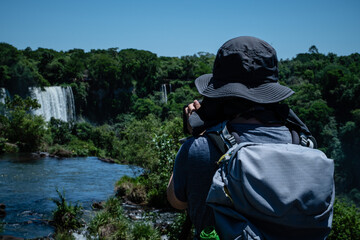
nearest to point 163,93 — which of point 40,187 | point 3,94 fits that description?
point 3,94

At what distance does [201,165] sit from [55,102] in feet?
114

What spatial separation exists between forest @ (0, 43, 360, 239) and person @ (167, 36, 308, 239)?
10841mm

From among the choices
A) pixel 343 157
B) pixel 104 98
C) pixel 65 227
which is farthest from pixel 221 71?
pixel 104 98

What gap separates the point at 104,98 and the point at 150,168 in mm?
35556

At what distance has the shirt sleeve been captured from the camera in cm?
123

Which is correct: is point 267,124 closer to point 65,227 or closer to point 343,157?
point 65,227

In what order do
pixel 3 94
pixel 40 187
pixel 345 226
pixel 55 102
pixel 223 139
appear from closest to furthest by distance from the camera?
pixel 223 139
pixel 345 226
pixel 40 187
pixel 3 94
pixel 55 102

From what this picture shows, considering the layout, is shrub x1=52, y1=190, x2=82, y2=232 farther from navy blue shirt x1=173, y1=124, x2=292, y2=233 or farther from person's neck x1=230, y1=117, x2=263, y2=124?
person's neck x1=230, y1=117, x2=263, y2=124

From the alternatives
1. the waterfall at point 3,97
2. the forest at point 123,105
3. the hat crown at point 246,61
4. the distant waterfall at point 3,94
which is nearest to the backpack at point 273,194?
the hat crown at point 246,61

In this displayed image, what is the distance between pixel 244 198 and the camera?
1036mm

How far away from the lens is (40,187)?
569 inches

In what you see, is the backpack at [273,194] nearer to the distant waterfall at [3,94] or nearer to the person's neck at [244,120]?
the person's neck at [244,120]

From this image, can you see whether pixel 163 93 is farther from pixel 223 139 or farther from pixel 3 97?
pixel 223 139

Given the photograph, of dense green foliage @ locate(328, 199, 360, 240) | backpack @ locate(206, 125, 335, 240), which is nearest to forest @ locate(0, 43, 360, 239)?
dense green foliage @ locate(328, 199, 360, 240)
